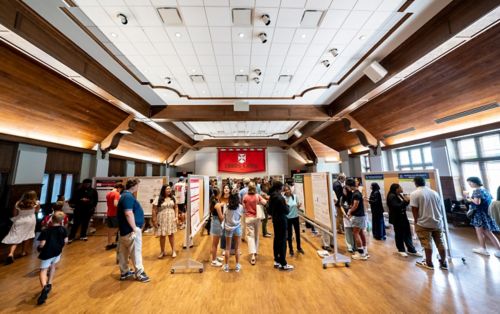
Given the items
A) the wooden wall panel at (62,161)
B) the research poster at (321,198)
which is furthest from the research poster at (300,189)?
the wooden wall panel at (62,161)

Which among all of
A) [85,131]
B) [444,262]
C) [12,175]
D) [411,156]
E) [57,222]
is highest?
[85,131]

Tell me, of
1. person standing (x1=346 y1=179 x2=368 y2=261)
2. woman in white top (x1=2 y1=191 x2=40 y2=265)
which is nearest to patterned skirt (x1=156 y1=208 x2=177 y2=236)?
woman in white top (x1=2 y1=191 x2=40 y2=265)

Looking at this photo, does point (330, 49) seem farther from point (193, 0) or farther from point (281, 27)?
point (193, 0)

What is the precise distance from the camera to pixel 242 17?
8.74 feet

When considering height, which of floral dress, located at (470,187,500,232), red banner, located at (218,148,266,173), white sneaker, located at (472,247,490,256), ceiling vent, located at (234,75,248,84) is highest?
ceiling vent, located at (234,75,248,84)

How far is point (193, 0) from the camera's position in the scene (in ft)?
7.88

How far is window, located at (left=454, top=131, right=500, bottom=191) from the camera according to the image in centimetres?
543

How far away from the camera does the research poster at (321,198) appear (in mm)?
3475

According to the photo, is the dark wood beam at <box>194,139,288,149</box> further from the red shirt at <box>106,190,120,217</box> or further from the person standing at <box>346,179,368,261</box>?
the person standing at <box>346,179,368,261</box>

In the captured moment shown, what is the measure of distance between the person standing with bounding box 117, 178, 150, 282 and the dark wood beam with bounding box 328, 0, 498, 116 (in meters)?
5.12

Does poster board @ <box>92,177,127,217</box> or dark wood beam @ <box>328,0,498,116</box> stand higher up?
dark wood beam @ <box>328,0,498,116</box>

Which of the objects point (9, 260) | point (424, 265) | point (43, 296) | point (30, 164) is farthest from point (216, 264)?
point (30, 164)

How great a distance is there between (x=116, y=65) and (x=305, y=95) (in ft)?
15.5

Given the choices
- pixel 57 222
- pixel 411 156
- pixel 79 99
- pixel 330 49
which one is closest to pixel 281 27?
pixel 330 49
